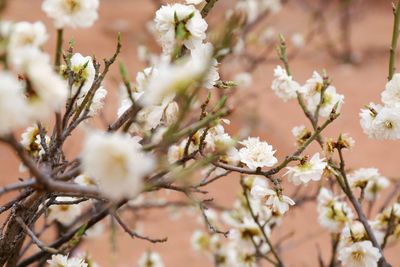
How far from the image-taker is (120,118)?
4.18 ft

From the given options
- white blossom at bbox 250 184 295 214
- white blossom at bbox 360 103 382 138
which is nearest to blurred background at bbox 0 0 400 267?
white blossom at bbox 250 184 295 214

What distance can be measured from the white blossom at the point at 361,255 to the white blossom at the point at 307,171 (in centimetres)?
36

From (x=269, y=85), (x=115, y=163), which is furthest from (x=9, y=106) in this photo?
(x=269, y=85)

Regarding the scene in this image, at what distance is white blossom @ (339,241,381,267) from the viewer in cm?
160

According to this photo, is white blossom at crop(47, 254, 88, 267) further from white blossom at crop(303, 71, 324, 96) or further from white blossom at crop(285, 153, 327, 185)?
white blossom at crop(303, 71, 324, 96)

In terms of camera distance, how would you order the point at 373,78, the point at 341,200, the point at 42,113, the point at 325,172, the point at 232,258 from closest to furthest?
the point at 42,113, the point at 325,172, the point at 341,200, the point at 232,258, the point at 373,78

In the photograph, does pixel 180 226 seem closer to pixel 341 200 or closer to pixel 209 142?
pixel 341 200

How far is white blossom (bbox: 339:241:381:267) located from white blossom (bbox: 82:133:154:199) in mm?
1030

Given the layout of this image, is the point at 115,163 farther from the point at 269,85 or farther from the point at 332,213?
the point at 269,85

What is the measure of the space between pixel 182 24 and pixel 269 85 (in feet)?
18.8

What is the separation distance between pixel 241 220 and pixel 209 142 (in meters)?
0.68

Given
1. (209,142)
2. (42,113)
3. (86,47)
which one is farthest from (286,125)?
(42,113)

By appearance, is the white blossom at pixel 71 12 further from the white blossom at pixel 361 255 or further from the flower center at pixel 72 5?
the white blossom at pixel 361 255

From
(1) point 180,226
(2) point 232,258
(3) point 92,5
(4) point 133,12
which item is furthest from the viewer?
(4) point 133,12
